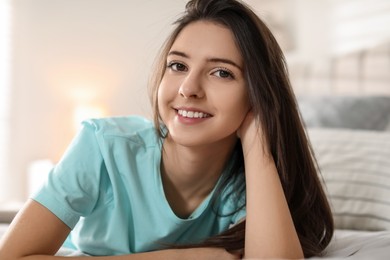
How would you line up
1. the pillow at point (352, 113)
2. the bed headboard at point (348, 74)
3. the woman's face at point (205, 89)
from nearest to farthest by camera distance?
the woman's face at point (205, 89) → the pillow at point (352, 113) → the bed headboard at point (348, 74)

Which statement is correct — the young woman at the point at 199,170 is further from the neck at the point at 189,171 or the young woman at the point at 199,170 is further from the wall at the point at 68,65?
the wall at the point at 68,65

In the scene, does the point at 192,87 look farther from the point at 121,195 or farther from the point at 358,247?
the point at 358,247

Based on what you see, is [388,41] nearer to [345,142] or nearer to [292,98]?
[345,142]

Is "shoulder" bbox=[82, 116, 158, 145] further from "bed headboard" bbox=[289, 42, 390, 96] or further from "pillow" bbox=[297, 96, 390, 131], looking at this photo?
"bed headboard" bbox=[289, 42, 390, 96]

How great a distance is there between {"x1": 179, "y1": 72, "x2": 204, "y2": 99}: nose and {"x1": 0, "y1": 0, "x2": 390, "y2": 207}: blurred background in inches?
84.2

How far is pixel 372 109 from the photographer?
233cm

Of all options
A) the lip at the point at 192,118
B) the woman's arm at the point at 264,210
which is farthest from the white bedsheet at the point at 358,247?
the lip at the point at 192,118

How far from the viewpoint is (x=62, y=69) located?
349 cm

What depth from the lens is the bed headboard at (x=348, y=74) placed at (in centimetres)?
274

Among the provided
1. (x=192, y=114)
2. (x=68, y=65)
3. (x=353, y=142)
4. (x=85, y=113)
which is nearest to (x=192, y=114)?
(x=192, y=114)

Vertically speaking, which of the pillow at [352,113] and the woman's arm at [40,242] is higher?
the pillow at [352,113]

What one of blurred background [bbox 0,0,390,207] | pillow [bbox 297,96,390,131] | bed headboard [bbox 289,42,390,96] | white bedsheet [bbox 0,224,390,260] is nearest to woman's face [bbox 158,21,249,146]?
white bedsheet [bbox 0,224,390,260]

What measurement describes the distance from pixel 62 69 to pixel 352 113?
6.34 ft

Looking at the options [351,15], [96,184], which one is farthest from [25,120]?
[96,184]
